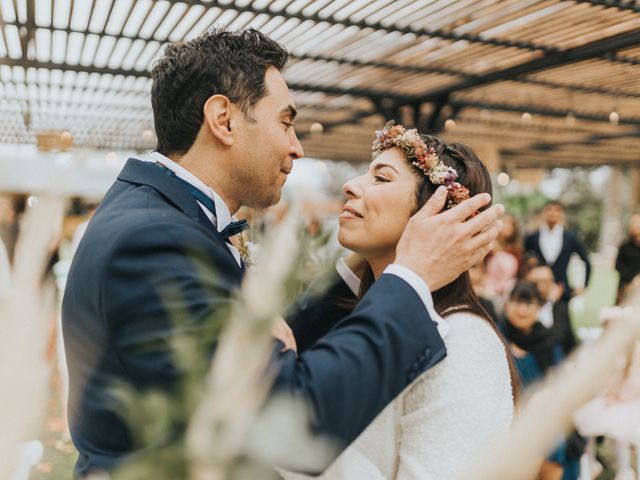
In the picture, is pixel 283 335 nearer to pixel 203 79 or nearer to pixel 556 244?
pixel 203 79

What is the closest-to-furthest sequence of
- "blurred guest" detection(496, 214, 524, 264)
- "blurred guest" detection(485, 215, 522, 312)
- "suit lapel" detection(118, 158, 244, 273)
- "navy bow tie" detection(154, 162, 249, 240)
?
"suit lapel" detection(118, 158, 244, 273) < "navy bow tie" detection(154, 162, 249, 240) < "blurred guest" detection(485, 215, 522, 312) < "blurred guest" detection(496, 214, 524, 264)

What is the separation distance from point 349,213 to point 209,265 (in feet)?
2.75

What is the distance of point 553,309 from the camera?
20.0 feet

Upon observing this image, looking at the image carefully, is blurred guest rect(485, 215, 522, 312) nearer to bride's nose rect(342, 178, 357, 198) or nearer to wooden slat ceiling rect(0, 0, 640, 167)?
wooden slat ceiling rect(0, 0, 640, 167)

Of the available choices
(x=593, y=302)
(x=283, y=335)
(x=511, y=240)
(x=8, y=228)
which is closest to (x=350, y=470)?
(x=283, y=335)

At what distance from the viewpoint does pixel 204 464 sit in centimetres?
41

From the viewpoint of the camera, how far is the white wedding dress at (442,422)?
57.1 inches

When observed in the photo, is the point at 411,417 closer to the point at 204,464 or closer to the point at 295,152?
the point at 295,152

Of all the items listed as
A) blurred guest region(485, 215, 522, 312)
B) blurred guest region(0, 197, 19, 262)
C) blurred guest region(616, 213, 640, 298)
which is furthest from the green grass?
blurred guest region(0, 197, 19, 262)

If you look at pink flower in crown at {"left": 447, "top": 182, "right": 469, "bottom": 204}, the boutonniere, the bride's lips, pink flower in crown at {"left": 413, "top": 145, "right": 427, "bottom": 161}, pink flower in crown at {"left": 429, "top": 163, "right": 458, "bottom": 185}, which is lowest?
the boutonniere

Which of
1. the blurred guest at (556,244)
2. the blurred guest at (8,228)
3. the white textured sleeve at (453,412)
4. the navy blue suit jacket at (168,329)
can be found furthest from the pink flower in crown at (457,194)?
the blurred guest at (556,244)

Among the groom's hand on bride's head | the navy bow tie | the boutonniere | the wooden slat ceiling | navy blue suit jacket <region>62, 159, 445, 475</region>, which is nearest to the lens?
navy blue suit jacket <region>62, 159, 445, 475</region>

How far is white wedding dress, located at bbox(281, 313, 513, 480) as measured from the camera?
4.76 feet

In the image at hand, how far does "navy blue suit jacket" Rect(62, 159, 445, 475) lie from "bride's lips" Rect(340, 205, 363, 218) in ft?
1.92
